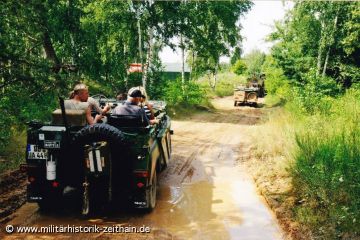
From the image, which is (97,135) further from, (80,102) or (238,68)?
Result: (238,68)

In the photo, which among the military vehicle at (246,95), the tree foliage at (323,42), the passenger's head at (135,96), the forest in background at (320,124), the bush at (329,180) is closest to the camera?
the bush at (329,180)

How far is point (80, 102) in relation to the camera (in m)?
6.52

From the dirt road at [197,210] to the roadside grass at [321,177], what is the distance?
492 millimetres

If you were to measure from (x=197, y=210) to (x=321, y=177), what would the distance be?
81.4 inches

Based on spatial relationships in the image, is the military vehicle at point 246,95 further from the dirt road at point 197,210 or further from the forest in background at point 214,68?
the dirt road at point 197,210

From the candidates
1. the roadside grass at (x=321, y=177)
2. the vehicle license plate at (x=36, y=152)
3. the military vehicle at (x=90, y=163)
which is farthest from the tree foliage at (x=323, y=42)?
the vehicle license plate at (x=36, y=152)

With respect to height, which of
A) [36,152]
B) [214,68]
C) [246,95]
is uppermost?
[214,68]

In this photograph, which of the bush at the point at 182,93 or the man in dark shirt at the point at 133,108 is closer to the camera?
the man in dark shirt at the point at 133,108

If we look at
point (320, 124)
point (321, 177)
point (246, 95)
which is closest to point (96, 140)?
point (321, 177)

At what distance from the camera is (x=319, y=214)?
5.77 m

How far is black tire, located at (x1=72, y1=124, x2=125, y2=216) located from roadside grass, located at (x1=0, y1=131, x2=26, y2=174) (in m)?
3.09

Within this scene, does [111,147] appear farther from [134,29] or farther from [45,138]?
[134,29]

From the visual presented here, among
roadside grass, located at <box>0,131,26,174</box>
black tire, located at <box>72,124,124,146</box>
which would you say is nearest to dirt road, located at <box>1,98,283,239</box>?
black tire, located at <box>72,124,124,146</box>

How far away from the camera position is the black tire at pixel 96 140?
5348 mm
